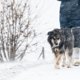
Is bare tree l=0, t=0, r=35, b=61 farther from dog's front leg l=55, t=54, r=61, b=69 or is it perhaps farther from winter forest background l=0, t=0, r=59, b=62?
dog's front leg l=55, t=54, r=61, b=69

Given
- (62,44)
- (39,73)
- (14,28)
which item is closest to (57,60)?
(62,44)

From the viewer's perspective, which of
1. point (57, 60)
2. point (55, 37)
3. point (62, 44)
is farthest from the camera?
point (57, 60)

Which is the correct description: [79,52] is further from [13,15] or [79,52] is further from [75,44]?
[13,15]

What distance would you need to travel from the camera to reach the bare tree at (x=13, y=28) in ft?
36.7

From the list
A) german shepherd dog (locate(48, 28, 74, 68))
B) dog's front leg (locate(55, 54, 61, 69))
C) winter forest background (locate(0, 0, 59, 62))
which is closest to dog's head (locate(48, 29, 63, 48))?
german shepherd dog (locate(48, 28, 74, 68))

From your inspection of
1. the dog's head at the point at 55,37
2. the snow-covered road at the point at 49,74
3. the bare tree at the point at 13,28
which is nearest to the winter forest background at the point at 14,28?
the bare tree at the point at 13,28

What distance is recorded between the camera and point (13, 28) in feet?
37.2

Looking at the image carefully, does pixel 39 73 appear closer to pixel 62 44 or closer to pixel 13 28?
pixel 62 44

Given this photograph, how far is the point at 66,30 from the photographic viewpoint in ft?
24.6

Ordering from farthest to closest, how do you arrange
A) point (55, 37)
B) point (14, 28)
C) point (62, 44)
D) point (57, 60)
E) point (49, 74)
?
point (14, 28) < point (57, 60) < point (62, 44) < point (55, 37) < point (49, 74)

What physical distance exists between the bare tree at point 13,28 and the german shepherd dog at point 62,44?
12.0 ft

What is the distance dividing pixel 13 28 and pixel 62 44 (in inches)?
165

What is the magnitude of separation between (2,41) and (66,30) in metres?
4.23

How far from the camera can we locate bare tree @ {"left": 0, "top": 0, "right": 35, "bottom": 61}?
1118 cm
